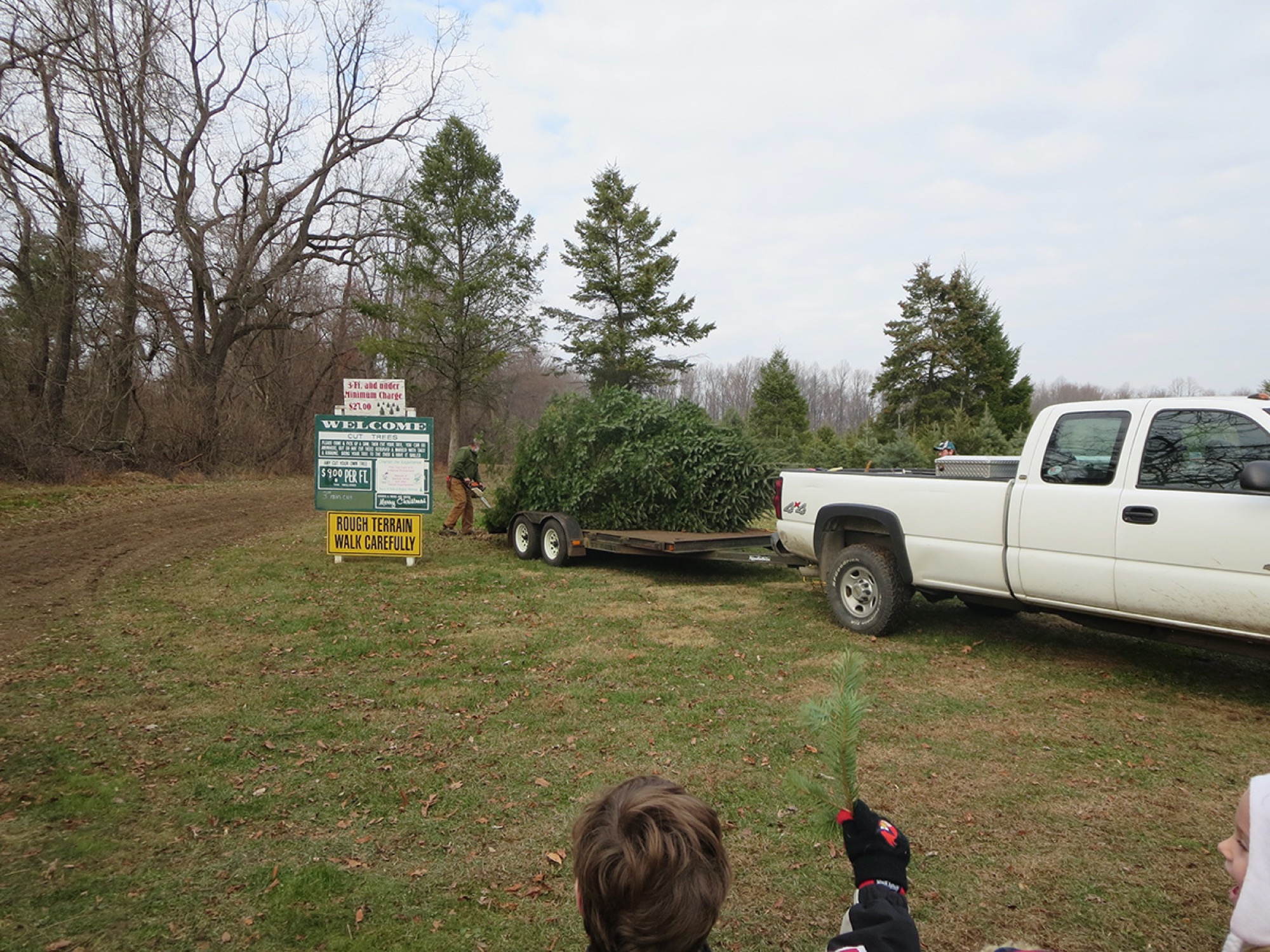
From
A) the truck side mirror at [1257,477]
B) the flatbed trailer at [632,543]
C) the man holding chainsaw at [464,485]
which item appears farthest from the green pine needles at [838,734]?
the man holding chainsaw at [464,485]

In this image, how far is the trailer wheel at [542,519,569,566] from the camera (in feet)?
38.9

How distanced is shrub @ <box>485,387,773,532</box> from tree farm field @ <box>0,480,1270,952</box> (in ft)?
7.80

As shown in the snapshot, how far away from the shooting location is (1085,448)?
6434 mm

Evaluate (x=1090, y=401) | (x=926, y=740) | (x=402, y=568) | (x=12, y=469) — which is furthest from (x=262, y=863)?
(x=12, y=469)

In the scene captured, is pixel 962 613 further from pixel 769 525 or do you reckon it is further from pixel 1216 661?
pixel 769 525

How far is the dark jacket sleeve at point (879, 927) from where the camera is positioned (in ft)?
5.69

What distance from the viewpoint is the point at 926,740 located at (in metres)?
5.21

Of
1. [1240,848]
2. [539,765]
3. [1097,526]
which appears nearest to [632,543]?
[1097,526]

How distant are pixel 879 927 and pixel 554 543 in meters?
10.5

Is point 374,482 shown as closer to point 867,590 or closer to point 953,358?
point 867,590

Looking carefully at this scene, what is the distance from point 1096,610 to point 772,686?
2.47 m

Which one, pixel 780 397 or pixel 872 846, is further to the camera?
pixel 780 397

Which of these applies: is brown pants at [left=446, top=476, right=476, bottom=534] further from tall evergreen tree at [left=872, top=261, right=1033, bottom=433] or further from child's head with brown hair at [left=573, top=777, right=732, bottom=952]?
tall evergreen tree at [left=872, top=261, right=1033, bottom=433]

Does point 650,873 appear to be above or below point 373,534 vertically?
above
